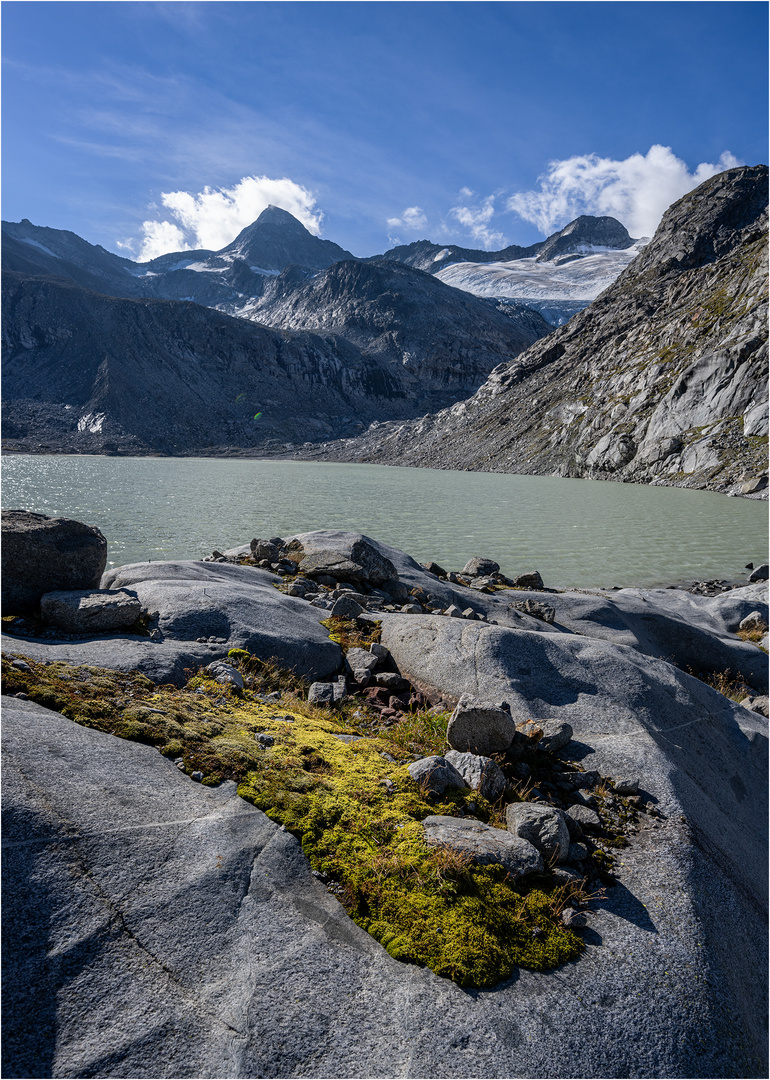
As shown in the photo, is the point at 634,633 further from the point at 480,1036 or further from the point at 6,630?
the point at 6,630

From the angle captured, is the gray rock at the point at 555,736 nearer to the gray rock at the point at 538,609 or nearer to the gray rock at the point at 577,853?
the gray rock at the point at 577,853

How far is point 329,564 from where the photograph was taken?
1585cm

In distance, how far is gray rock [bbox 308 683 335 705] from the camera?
8250mm

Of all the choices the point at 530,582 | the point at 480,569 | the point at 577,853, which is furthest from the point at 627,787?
the point at 480,569

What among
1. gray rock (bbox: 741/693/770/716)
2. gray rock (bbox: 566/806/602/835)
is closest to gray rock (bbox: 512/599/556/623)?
gray rock (bbox: 741/693/770/716)

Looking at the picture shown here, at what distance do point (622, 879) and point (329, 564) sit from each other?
11898mm

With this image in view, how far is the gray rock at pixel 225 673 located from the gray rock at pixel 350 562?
7.64m

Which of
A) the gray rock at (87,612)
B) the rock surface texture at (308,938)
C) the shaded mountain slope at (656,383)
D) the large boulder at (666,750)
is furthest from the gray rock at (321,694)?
the shaded mountain slope at (656,383)

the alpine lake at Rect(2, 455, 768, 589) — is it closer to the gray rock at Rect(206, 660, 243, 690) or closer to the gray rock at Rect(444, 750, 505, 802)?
the gray rock at Rect(206, 660, 243, 690)

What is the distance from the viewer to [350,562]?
15734 millimetres

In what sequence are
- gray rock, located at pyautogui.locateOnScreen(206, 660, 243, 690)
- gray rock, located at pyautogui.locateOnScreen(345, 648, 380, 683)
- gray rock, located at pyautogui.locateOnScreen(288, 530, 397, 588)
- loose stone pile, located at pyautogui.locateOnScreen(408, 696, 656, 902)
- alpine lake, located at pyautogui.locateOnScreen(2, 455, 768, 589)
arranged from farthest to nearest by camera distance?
alpine lake, located at pyautogui.locateOnScreen(2, 455, 768, 589)
gray rock, located at pyautogui.locateOnScreen(288, 530, 397, 588)
gray rock, located at pyautogui.locateOnScreen(345, 648, 380, 683)
gray rock, located at pyautogui.locateOnScreen(206, 660, 243, 690)
loose stone pile, located at pyautogui.locateOnScreen(408, 696, 656, 902)

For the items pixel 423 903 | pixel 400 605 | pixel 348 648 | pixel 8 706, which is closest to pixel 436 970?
pixel 423 903

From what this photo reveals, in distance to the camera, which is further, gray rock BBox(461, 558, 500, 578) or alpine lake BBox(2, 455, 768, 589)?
alpine lake BBox(2, 455, 768, 589)

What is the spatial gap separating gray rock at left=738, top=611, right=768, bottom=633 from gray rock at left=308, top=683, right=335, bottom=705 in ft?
53.7
